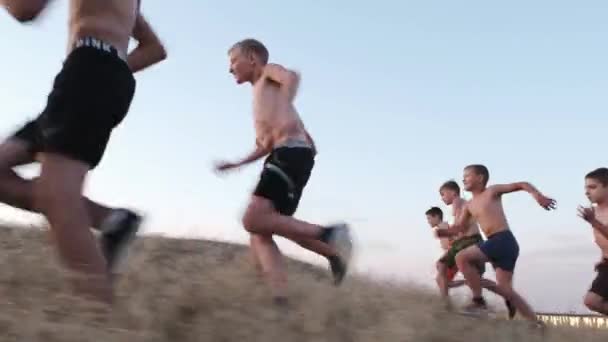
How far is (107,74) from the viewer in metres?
3.02

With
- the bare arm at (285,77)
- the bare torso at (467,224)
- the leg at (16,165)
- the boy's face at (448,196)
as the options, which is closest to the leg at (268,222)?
the bare arm at (285,77)

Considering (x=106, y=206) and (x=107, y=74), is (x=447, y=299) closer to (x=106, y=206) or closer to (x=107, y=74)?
(x=106, y=206)

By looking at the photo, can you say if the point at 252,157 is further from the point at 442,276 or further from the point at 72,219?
the point at 442,276

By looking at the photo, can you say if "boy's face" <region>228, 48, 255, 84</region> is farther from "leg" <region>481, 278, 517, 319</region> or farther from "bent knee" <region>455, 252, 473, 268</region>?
"leg" <region>481, 278, 517, 319</region>

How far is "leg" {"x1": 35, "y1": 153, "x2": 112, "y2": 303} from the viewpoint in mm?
2938

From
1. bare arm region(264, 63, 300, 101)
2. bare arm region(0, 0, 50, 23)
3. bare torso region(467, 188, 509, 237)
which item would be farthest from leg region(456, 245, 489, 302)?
bare arm region(0, 0, 50, 23)

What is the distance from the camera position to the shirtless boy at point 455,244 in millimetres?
7284

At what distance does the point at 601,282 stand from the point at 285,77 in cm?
327

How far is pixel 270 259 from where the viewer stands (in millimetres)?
4695

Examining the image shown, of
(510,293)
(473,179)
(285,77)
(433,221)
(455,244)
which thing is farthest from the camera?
(433,221)

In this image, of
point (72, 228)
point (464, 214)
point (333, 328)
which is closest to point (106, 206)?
point (72, 228)

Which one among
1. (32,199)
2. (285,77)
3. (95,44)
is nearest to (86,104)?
(95,44)

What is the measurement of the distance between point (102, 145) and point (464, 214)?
17.2 ft

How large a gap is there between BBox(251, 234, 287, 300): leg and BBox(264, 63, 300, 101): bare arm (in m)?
0.85
